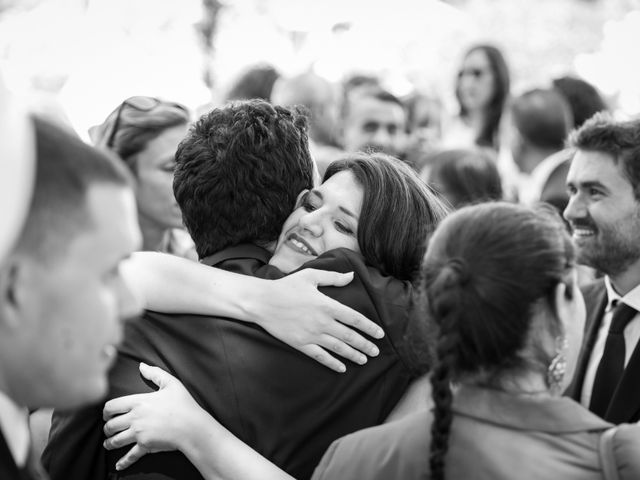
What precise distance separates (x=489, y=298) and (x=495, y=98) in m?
5.24

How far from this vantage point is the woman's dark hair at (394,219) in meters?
2.75

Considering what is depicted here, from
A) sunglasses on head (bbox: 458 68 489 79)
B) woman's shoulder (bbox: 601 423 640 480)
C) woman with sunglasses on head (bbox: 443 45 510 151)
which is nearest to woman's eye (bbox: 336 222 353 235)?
woman's shoulder (bbox: 601 423 640 480)

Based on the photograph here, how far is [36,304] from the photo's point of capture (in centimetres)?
147

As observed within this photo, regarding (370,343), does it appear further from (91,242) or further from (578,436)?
(91,242)

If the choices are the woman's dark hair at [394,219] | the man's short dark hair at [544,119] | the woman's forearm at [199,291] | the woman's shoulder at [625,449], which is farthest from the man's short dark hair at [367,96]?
the woman's shoulder at [625,449]

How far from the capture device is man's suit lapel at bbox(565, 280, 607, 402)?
135 inches

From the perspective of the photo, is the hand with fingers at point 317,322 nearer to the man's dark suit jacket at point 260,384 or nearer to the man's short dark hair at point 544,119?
the man's dark suit jacket at point 260,384

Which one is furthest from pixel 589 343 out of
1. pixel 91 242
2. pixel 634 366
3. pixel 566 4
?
pixel 566 4

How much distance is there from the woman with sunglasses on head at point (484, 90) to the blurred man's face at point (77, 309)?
560cm

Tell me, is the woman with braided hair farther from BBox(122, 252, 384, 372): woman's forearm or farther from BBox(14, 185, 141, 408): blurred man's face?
BBox(14, 185, 141, 408): blurred man's face

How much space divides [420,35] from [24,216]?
9.57 m

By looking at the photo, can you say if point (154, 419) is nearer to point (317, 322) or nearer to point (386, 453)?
point (317, 322)

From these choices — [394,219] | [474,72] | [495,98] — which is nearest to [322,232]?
[394,219]

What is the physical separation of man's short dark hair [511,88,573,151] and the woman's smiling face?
3.77m
